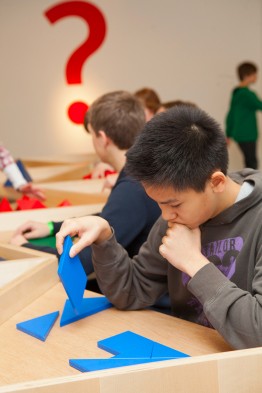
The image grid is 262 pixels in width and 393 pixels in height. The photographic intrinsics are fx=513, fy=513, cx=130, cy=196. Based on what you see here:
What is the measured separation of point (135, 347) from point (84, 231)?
0.29 m

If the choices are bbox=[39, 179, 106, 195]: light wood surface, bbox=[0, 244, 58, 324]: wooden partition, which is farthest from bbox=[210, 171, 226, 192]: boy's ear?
bbox=[39, 179, 106, 195]: light wood surface

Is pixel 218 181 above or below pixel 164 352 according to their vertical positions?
above

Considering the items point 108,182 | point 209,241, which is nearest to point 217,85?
point 108,182

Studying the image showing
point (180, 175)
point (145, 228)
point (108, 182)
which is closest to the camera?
point (180, 175)

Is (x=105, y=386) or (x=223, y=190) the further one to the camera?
(x=223, y=190)

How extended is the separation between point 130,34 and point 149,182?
5178 mm

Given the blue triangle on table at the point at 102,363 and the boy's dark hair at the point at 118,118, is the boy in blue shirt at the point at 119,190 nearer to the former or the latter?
the boy's dark hair at the point at 118,118

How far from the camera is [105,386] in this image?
734 mm

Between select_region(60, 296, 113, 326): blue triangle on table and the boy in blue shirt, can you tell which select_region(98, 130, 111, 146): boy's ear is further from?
select_region(60, 296, 113, 326): blue triangle on table

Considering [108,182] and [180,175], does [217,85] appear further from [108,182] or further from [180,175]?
[180,175]

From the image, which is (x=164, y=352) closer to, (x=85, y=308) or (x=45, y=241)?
(x=85, y=308)

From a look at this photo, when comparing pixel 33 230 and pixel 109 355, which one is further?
pixel 33 230

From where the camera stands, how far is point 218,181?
1.07 m

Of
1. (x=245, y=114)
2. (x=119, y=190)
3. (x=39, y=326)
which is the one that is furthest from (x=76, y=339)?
(x=245, y=114)
